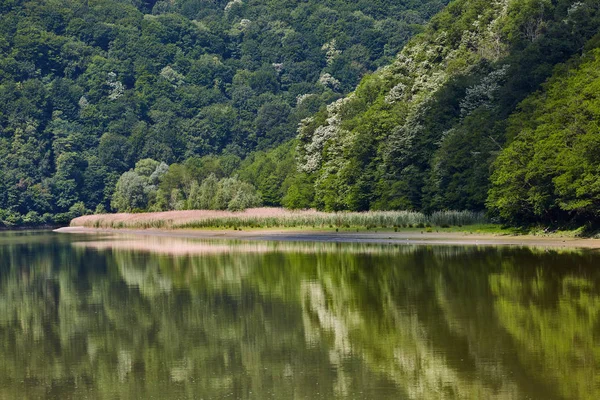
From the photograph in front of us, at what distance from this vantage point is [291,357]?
21.3 m

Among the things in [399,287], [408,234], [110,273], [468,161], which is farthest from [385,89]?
[399,287]

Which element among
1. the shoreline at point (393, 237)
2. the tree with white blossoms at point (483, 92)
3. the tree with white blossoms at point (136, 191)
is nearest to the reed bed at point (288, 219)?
the shoreline at point (393, 237)

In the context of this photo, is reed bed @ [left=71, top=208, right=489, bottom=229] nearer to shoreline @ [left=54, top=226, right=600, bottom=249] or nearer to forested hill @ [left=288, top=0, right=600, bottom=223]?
forested hill @ [left=288, top=0, right=600, bottom=223]

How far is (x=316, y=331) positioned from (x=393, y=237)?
37859mm

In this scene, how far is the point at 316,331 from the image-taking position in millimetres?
24312

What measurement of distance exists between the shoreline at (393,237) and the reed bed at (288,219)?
2.14 m

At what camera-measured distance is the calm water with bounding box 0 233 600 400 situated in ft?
61.1

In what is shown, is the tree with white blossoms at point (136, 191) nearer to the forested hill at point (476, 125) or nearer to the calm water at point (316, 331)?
the forested hill at point (476, 125)

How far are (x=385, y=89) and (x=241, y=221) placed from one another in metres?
29.9

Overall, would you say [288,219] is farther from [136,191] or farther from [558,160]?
[136,191]

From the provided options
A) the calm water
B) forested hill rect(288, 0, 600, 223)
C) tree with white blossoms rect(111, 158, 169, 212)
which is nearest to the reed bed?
forested hill rect(288, 0, 600, 223)

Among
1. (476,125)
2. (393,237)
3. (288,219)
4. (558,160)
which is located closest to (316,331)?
(558,160)

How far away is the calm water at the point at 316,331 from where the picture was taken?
18625 millimetres

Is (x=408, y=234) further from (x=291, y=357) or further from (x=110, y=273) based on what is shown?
(x=291, y=357)
